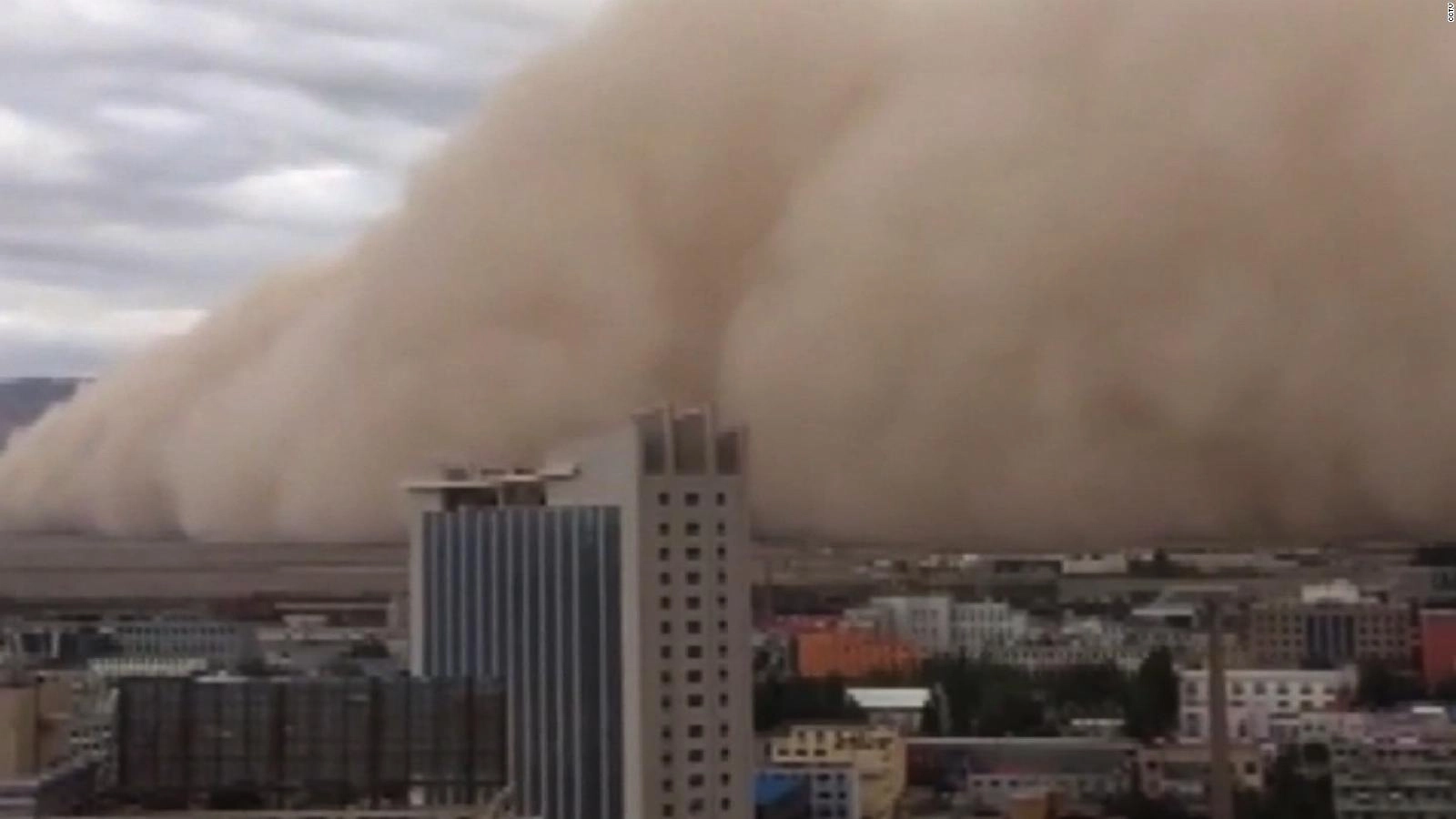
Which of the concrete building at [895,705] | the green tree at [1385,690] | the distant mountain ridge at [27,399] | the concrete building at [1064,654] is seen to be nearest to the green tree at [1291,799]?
the concrete building at [895,705]

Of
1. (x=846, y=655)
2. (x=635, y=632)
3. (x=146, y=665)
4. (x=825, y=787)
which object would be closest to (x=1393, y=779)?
(x=825, y=787)

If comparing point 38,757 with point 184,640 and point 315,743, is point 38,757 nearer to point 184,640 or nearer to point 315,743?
point 315,743

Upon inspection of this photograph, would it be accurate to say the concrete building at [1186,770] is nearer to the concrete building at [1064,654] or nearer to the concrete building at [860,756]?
the concrete building at [860,756]

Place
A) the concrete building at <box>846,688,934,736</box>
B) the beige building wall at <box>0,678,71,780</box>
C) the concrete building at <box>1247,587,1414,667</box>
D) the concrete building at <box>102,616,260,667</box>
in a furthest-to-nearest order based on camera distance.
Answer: the concrete building at <box>1247,587,1414,667</box>
the concrete building at <box>102,616,260,667</box>
the concrete building at <box>846,688,934,736</box>
the beige building wall at <box>0,678,71,780</box>

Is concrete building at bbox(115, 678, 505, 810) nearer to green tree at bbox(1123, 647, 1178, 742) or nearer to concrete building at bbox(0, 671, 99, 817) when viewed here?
concrete building at bbox(0, 671, 99, 817)

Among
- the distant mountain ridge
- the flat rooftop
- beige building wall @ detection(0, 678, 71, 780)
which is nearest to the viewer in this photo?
beige building wall @ detection(0, 678, 71, 780)

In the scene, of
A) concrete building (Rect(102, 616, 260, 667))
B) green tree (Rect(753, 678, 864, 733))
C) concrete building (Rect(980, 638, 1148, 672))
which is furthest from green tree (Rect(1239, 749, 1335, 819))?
concrete building (Rect(102, 616, 260, 667))
